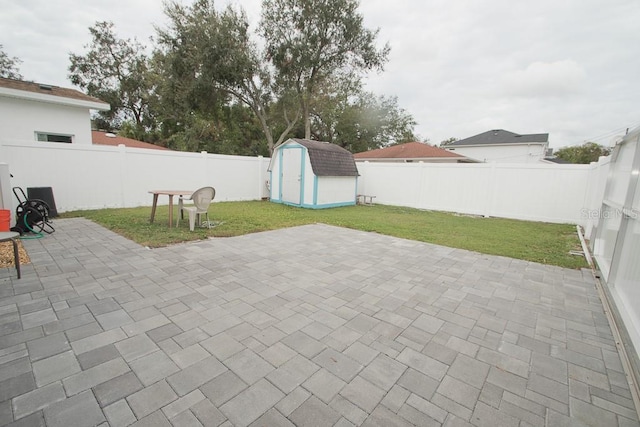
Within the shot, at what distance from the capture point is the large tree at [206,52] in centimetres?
1434

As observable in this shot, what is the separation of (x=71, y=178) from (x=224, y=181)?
16.0 ft

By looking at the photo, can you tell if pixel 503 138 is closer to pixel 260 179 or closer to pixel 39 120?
pixel 260 179

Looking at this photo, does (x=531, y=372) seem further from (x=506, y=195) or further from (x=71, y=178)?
(x=71, y=178)

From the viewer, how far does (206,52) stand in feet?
46.7

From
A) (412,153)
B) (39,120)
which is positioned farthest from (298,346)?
(412,153)

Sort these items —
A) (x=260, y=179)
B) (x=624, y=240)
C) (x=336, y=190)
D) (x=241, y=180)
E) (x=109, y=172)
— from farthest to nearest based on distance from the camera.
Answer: (x=260, y=179), (x=241, y=180), (x=336, y=190), (x=109, y=172), (x=624, y=240)

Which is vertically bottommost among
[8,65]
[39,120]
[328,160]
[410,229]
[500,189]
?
[410,229]

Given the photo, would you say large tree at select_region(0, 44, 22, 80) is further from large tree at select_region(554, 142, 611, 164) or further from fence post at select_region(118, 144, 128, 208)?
large tree at select_region(554, 142, 611, 164)

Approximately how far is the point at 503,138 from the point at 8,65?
42.3 m

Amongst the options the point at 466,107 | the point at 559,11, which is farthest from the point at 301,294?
the point at 466,107

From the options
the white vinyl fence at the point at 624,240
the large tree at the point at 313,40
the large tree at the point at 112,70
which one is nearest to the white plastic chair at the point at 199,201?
the white vinyl fence at the point at 624,240

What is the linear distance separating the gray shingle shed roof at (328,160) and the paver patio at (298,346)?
6912 millimetres

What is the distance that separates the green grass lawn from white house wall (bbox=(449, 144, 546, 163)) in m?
20.6

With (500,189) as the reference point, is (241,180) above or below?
below
